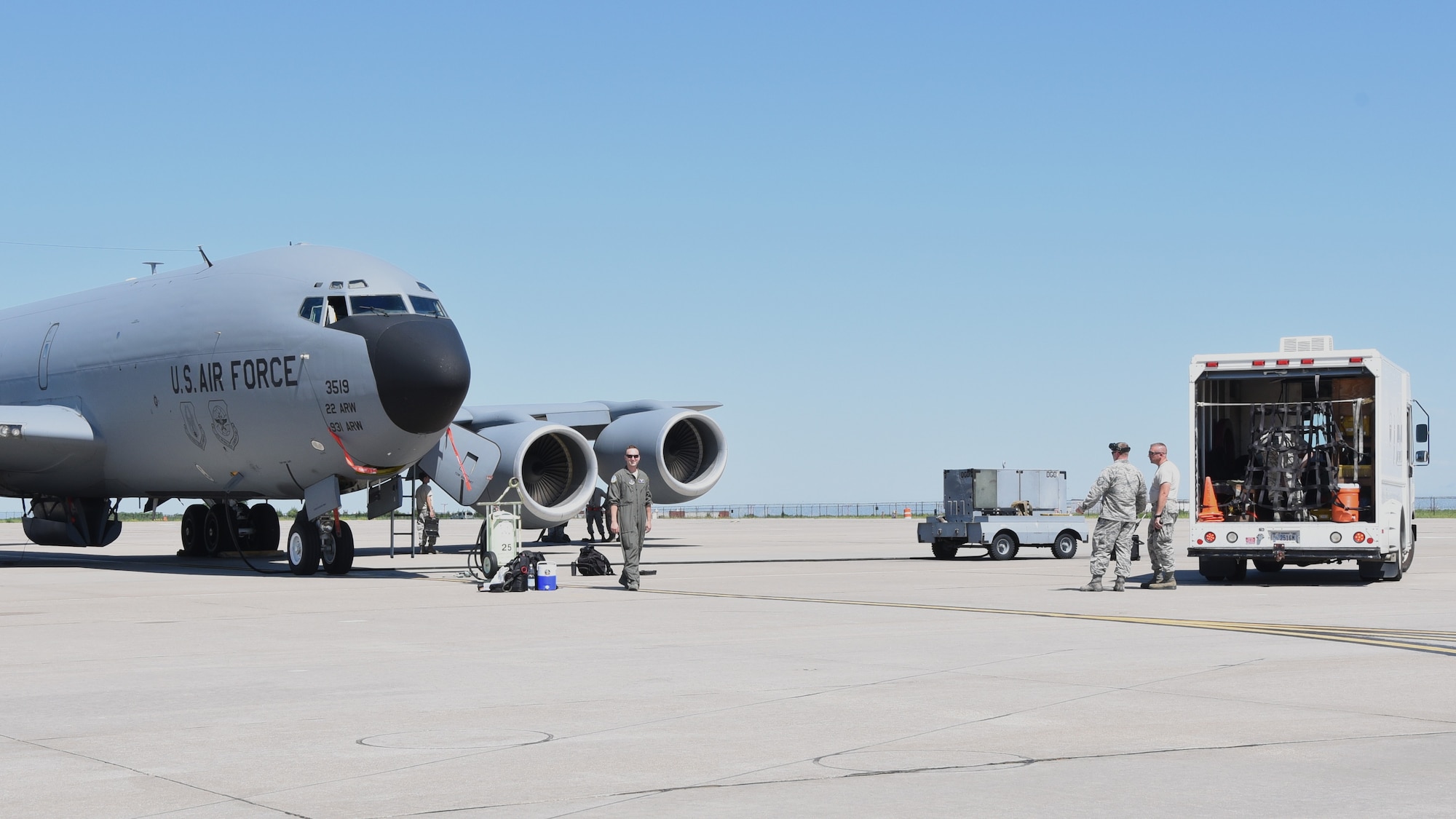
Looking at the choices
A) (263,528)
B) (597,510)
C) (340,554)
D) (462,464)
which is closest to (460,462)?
(462,464)

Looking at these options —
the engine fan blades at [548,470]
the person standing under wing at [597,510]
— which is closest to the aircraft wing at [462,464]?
the engine fan blades at [548,470]

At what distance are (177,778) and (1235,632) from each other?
901 cm

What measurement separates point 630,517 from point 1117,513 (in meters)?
5.93

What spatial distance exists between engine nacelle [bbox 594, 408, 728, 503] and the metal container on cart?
467cm

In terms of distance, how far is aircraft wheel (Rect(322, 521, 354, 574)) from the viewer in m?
21.2

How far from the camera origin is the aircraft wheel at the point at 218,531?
27484 mm

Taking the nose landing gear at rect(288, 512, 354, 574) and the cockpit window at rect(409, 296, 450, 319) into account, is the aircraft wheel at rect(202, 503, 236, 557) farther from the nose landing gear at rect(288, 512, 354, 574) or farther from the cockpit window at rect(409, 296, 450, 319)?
the cockpit window at rect(409, 296, 450, 319)

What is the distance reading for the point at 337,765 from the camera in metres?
6.50

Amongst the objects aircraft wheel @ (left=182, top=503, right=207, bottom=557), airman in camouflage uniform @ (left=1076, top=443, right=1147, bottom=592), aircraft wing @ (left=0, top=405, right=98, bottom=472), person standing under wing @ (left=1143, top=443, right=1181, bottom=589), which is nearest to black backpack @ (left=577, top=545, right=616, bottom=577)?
airman in camouflage uniform @ (left=1076, top=443, right=1147, bottom=592)

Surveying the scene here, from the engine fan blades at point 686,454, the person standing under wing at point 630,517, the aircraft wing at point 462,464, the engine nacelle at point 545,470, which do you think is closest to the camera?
the person standing under wing at point 630,517

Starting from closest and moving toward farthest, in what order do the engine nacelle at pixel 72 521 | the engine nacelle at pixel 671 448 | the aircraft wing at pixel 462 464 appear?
the aircraft wing at pixel 462 464 < the engine nacelle at pixel 72 521 < the engine nacelle at pixel 671 448

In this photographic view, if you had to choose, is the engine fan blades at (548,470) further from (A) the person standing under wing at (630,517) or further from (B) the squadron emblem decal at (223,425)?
(A) the person standing under wing at (630,517)

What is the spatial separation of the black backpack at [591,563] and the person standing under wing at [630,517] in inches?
92.1

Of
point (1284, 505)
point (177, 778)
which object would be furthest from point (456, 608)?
point (1284, 505)
